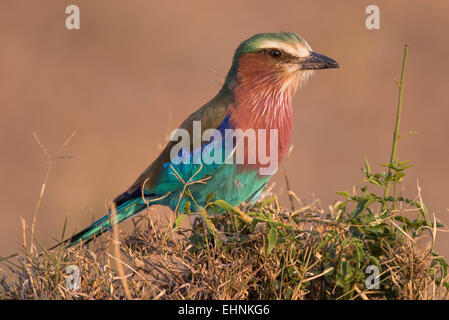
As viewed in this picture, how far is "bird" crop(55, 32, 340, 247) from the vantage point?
3.22 meters

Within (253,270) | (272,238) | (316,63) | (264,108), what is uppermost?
(316,63)

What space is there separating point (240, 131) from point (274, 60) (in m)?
0.50

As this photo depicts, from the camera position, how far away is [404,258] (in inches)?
91.5

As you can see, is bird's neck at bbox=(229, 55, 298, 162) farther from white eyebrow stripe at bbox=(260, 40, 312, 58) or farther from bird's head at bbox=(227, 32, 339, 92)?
white eyebrow stripe at bbox=(260, 40, 312, 58)

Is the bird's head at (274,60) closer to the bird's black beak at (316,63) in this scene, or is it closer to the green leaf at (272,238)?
the bird's black beak at (316,63)

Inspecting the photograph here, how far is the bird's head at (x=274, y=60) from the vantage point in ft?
11.1

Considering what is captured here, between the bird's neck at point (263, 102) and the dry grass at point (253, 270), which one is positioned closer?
the dry grass at point (253, 270)

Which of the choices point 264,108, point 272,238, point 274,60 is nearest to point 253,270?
point 272,238

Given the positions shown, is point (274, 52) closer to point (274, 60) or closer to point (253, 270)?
point (274, 60)

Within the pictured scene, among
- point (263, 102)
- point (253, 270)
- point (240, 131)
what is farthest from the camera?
point (263, 102)

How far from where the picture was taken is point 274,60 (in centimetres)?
343

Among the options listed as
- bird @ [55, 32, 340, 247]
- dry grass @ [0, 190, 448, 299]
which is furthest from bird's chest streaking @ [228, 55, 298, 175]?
dry grass @ [0, 190, 448, 299]

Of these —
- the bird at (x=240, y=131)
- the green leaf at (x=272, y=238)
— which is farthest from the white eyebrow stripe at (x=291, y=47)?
the green leaf at (x=272, y=238)
